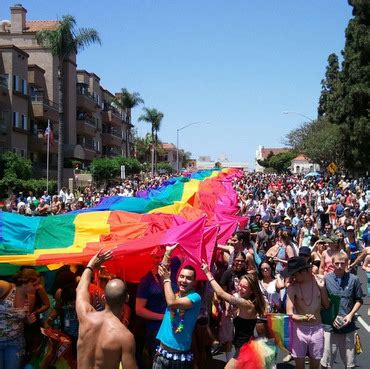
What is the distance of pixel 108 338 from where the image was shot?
4.28 metres

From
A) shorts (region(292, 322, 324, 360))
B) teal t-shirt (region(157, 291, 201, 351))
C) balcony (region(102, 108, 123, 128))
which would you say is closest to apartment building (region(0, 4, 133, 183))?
balcony (region(102, 108, 123, 128))

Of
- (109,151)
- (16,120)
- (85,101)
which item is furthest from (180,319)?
(109,151)

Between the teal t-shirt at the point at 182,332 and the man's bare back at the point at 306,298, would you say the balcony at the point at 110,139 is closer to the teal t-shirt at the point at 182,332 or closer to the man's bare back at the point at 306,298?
the man's bare back at the point at 306,298

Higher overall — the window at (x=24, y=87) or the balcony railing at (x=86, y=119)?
the window at (x=24, y=87)

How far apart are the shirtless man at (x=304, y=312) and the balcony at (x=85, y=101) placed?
5100 centimetres

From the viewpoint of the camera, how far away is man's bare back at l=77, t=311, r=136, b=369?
426cm

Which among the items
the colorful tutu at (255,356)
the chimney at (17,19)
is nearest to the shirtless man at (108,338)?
the colorful tutu at (255,356)

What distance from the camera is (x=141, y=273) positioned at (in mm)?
6988

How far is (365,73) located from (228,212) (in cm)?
2639

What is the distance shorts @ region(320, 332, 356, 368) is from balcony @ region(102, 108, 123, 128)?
206 feet

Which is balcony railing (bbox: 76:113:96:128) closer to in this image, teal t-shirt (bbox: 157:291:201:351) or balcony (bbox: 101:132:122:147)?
balcony (bbox: 101:132:122:147)

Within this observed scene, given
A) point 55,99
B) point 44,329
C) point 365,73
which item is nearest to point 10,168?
point 55,99

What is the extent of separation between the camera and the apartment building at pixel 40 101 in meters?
39.4

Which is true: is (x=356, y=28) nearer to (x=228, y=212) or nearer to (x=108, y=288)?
(x=228, y=212)
